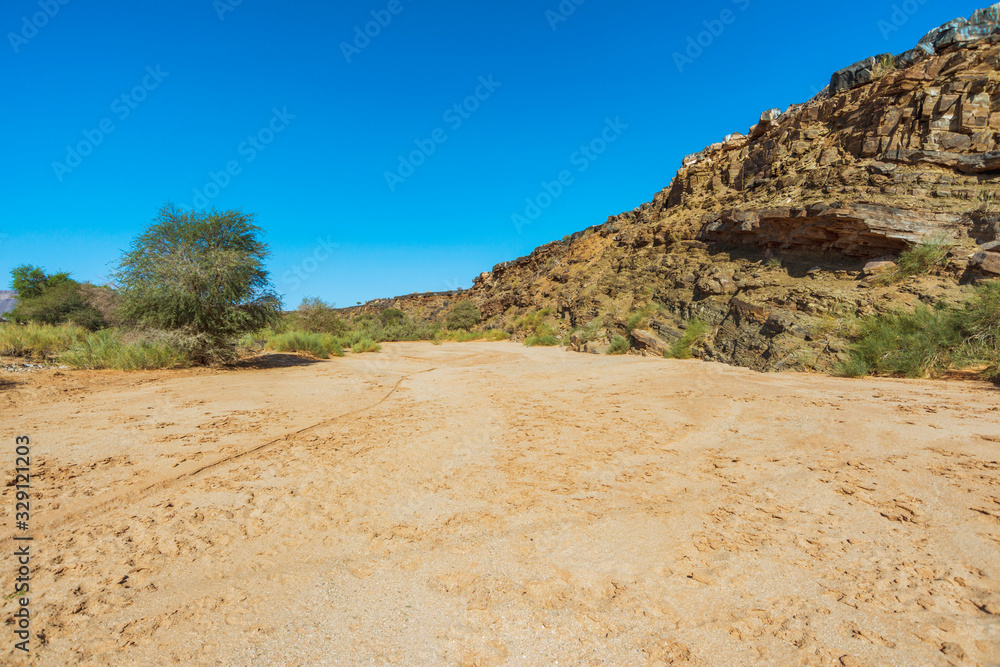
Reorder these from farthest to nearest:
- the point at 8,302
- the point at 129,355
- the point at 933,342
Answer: the point at 8,302 → the point at 129,355 → the point at 933,342

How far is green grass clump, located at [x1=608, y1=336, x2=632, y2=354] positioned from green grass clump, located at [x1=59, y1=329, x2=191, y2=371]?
10720 millimetres

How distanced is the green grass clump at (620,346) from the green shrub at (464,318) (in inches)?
737

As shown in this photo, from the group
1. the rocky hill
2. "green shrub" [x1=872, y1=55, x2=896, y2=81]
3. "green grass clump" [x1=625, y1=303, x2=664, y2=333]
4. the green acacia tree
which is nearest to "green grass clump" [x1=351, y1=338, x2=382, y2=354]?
the green acacia tree

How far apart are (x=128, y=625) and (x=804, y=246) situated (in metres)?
14.6

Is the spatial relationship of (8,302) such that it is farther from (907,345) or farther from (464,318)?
(907,345)

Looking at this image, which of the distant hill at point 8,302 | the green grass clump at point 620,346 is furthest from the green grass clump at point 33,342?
the green grass clump at point 620,346

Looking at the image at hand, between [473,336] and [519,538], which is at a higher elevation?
[473,336]

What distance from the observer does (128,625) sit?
168cm

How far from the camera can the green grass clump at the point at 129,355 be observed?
8.78 m

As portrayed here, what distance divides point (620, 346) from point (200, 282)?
10.8 meters

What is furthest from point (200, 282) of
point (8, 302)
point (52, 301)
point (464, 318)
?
point (8, 302)

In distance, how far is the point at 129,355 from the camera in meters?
8.89

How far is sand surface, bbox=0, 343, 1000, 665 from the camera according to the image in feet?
5.27

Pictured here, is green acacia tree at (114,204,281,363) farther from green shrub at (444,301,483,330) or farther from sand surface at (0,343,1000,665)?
green shrub at (444,301,483,330)
